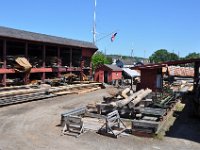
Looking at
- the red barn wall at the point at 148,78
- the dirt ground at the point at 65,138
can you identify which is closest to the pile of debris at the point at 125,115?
the dirt ground at the point at 65,138

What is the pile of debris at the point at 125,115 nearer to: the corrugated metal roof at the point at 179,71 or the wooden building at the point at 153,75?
the wooden building at the point at 153,75

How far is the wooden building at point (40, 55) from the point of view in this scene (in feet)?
94.6

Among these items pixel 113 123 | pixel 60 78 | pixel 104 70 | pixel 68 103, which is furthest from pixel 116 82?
pixel 113 123

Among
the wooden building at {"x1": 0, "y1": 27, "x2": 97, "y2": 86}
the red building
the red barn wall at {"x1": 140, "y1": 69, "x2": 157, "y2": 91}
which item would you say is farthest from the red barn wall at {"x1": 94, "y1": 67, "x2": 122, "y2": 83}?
the red barn wall at {"x1": 140, "y1": 69, "x2": 157, "y2": 91}

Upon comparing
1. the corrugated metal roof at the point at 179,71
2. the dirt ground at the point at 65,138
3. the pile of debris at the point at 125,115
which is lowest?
the dirt ground at the point at 65,138

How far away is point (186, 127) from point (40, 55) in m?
25.9

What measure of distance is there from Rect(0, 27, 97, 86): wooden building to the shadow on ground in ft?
54.8

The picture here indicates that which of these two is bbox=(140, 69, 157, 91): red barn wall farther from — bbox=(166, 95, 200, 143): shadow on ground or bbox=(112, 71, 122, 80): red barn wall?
bbox=(112, 71, 122, 80): red barn wall

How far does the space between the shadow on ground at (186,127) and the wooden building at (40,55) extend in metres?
16.7

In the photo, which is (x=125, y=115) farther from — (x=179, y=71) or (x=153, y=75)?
(x=179, y=71)

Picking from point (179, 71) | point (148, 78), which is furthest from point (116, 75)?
point (148, 78)

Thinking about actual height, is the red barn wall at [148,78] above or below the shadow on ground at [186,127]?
above

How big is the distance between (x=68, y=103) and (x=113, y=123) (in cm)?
1005

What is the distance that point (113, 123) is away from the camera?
14.5 metres
